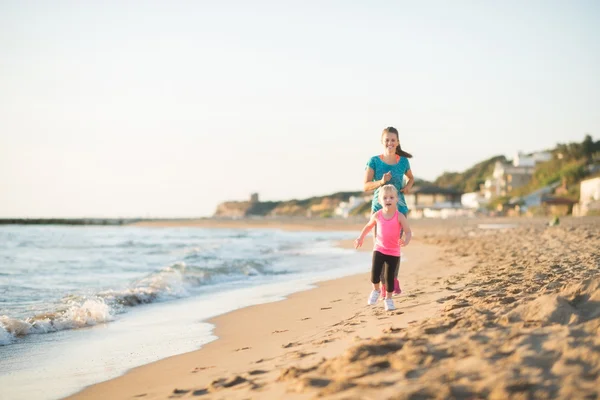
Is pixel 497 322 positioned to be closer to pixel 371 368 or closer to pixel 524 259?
pixel 371 368

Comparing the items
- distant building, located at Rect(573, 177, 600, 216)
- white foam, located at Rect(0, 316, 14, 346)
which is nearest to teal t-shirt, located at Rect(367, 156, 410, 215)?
white foam, located at Rect(0, 316, 14, 346)

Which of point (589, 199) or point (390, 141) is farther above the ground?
point (390, 141)

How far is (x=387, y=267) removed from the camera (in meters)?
5.02

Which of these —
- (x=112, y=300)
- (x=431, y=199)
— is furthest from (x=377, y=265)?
(x=431, y=199)

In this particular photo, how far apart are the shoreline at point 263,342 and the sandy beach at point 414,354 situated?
0.01 m

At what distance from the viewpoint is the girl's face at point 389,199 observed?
193 inches

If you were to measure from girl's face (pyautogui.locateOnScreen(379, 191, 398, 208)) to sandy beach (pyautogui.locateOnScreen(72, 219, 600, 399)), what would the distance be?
3.07ft

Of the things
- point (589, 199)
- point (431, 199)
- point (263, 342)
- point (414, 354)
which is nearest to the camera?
point (414, 354)

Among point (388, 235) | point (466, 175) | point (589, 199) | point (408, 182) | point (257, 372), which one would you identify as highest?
point (466, 175)

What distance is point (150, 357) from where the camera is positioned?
4270mm

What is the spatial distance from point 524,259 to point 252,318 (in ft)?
14.9

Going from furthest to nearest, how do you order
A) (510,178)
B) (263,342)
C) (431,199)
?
(431,199)
(510,178)
(263,342)

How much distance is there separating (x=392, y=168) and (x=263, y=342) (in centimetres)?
204

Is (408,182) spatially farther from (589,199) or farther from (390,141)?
(589,199)
